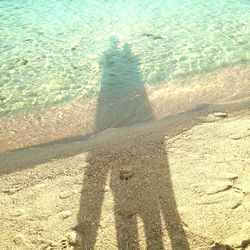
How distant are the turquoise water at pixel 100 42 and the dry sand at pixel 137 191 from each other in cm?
269

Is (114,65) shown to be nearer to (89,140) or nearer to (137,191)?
(89,140)

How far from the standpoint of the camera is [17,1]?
1583 centimetres

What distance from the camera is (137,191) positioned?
14.0ft

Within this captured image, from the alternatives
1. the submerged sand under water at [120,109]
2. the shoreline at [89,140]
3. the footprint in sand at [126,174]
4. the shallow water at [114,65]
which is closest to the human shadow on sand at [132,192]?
the footprint in sand at [126,174]

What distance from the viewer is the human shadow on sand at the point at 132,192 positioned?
361cm

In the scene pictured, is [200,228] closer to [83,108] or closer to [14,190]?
[14,190]

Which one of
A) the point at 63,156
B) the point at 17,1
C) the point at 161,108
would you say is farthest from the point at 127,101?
the point at 17,1

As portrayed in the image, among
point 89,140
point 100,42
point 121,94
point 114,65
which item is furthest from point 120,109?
point 100,42

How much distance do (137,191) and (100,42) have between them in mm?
7185

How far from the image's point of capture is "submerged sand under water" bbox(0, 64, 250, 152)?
21.8 feet

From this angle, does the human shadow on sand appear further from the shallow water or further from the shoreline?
the shallow water

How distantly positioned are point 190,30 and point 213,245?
8663 millimetres

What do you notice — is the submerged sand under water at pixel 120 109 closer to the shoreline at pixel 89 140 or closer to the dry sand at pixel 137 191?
the shoreline at pixel 89 140

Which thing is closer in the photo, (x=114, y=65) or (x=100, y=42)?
(x=114, y=65)
